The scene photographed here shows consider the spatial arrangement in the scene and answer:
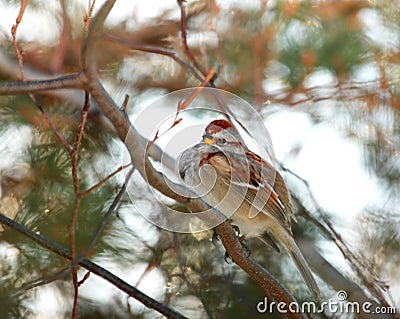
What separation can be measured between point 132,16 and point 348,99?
820mm

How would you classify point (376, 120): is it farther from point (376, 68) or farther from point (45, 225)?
point (45, 225)

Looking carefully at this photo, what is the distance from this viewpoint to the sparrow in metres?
2.04

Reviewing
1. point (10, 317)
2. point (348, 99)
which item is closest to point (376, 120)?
point (348, 99)

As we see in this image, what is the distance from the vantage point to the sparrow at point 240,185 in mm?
2045

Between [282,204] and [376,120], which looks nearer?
[282,204]

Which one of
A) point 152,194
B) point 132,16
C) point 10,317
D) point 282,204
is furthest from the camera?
point 132,16

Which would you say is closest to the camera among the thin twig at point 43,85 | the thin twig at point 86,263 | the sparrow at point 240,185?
the thin twig at point 43,85

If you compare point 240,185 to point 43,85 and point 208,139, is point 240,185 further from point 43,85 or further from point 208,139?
point 43,85

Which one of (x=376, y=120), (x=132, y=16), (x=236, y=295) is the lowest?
(x=236, y=295)

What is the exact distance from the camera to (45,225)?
83.0 inches

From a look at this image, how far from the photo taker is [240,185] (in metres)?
2.11

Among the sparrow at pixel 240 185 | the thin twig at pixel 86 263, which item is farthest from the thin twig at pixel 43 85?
the sparrow at pixel 240 185

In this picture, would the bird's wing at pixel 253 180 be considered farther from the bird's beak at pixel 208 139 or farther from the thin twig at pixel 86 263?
the thin twig at pixel 86 263

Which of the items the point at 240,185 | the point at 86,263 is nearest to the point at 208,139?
the point at 240,185
